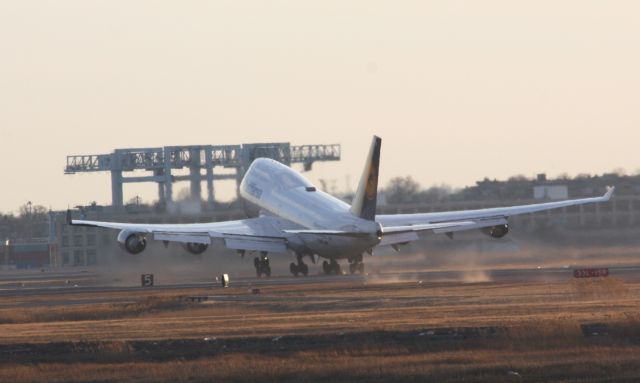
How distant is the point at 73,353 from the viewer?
47.3 m

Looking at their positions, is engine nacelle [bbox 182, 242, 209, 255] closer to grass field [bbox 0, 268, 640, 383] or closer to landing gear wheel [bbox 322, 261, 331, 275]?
landing gear wheel [bbox 322, 261, 331, 275]

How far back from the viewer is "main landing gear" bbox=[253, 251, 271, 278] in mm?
98625

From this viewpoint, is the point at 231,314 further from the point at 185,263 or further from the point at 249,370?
the point at 185,263

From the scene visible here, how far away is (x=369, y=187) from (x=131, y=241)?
55.1 feet

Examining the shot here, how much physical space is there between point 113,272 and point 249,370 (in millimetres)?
62490

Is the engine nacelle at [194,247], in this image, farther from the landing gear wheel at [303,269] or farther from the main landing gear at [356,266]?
the main landing gear at [356,266]

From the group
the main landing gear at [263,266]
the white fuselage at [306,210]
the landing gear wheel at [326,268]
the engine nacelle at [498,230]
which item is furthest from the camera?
the main landing gear at [263,266]

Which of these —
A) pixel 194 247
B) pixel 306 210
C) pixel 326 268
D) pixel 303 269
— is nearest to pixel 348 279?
pixel 326 268

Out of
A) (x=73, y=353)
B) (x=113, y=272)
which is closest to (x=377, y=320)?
Answer: (x=73, y=353)

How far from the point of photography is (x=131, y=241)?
94062 millimetres

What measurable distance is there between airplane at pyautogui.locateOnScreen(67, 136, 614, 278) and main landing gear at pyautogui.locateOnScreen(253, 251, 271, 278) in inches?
2.4

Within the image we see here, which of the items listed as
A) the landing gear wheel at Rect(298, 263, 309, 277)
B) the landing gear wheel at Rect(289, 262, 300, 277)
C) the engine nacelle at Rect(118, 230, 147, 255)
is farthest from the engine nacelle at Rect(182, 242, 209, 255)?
the landing gear wheel at Rect(298, 263, 309, 277)

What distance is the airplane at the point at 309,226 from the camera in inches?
3433

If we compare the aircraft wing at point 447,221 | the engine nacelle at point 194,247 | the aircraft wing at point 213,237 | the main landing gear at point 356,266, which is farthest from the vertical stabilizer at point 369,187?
the engine nacelle at point 194,247
